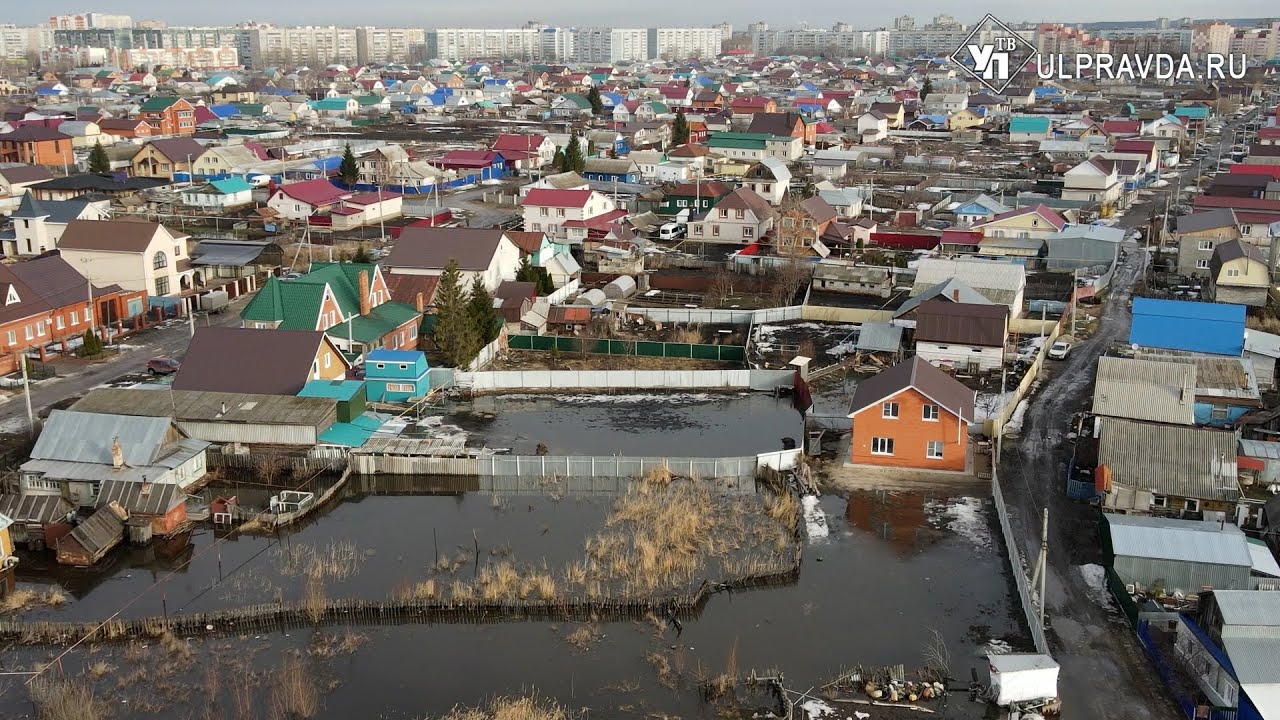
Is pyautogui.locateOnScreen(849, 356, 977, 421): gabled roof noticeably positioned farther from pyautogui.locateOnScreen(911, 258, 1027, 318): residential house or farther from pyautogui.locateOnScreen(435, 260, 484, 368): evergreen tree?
pyautogui.locateOnScreen(911, 258, 1027, 318): residential house

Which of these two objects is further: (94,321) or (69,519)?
(94,321)

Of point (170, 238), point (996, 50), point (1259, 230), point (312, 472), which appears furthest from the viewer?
point (996, 50)

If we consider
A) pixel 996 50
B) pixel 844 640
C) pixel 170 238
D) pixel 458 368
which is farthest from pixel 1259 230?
pixel 996 50

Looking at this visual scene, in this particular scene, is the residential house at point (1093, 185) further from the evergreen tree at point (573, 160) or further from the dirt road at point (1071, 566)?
the dirt road at point (1071, 566)

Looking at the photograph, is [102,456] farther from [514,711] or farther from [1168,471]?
[1168,471]

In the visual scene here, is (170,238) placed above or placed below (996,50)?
below

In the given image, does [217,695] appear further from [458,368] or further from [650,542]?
[458,368]
